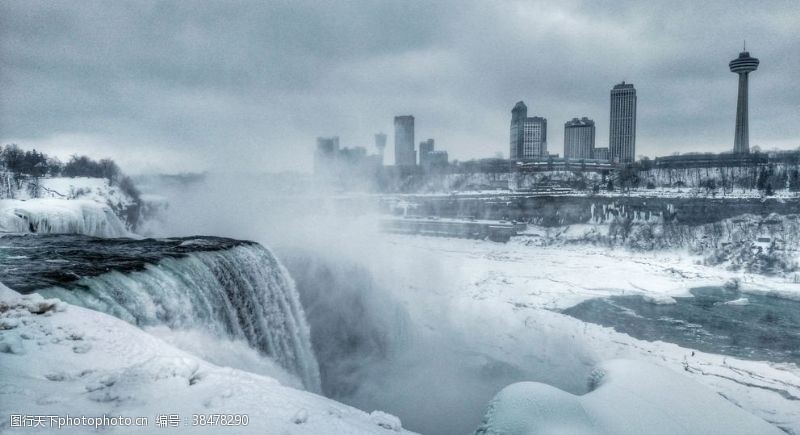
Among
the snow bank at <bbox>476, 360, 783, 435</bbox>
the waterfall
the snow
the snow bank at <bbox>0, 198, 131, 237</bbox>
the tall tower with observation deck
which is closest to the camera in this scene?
the snow

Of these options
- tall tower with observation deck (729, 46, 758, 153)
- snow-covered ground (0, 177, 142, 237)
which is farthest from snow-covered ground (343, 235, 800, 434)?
tall tower with observation deck (729, 46, 758, 153)

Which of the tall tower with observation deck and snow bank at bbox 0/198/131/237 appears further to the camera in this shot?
the tall tower with observation deck

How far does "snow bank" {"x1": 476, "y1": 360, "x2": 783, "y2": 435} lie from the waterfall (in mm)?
5870

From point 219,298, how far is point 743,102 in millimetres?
122632

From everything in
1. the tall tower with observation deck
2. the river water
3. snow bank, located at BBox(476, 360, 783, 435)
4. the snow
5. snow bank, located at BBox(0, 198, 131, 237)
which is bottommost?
the river water

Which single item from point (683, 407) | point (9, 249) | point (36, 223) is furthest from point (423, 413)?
point (36, 223)

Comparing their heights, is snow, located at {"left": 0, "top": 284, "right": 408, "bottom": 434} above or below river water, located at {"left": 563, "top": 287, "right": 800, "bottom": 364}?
above

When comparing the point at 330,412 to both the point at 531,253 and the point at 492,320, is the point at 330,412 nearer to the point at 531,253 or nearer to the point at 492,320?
the point at 492,320

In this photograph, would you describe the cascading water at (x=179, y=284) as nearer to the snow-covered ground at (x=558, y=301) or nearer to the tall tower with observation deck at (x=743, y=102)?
the snow-covered ground at (x=558, y=301)

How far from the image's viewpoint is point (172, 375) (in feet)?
15.0

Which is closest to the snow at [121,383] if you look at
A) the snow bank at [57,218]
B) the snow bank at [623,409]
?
the snow bank at [623,409]

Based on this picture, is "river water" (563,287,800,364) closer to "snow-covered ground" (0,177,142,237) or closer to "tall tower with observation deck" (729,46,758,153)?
"snow-covered ground" (0,177,142,237)

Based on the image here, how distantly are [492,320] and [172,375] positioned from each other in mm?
15889

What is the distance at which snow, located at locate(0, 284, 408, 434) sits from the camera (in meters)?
3.72
